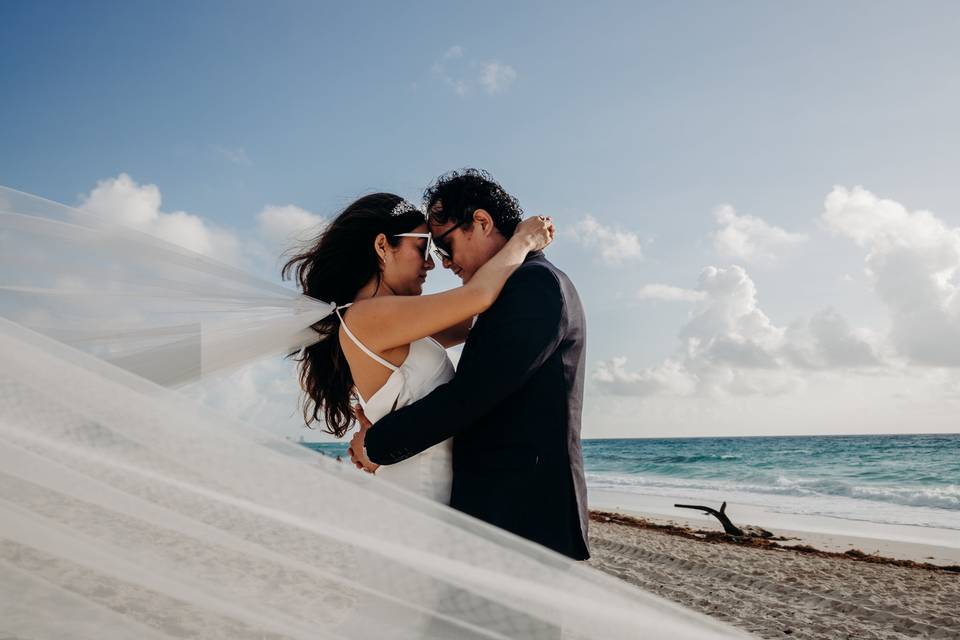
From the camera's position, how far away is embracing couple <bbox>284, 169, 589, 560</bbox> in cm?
170

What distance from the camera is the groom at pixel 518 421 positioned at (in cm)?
168

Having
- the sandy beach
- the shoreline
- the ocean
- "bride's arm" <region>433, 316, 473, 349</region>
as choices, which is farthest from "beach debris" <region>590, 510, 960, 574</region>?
"bride's arm" <region>433, 316, 473, 349</region>

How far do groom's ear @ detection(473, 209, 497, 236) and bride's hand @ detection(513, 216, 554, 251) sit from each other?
169 millimetres

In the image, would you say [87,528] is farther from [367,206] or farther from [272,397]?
[272,397]

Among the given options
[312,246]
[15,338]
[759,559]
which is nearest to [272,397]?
[312,246]

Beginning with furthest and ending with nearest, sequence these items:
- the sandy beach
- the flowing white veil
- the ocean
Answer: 1. the ocean
2. the sandy beach
3. the flowing white veil

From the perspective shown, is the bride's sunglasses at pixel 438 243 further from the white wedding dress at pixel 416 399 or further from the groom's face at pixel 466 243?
the white wedding dress at pixel 416 399

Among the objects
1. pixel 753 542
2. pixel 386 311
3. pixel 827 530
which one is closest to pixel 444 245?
pixel 386 311

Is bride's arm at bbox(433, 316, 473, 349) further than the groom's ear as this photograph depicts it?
Yes

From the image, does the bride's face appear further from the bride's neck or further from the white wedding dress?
the white wedding dress

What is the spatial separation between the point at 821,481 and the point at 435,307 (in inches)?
1011

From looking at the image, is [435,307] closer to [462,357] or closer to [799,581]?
[462,357]

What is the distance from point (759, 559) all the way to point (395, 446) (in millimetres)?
9282

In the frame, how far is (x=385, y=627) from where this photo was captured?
122cm
